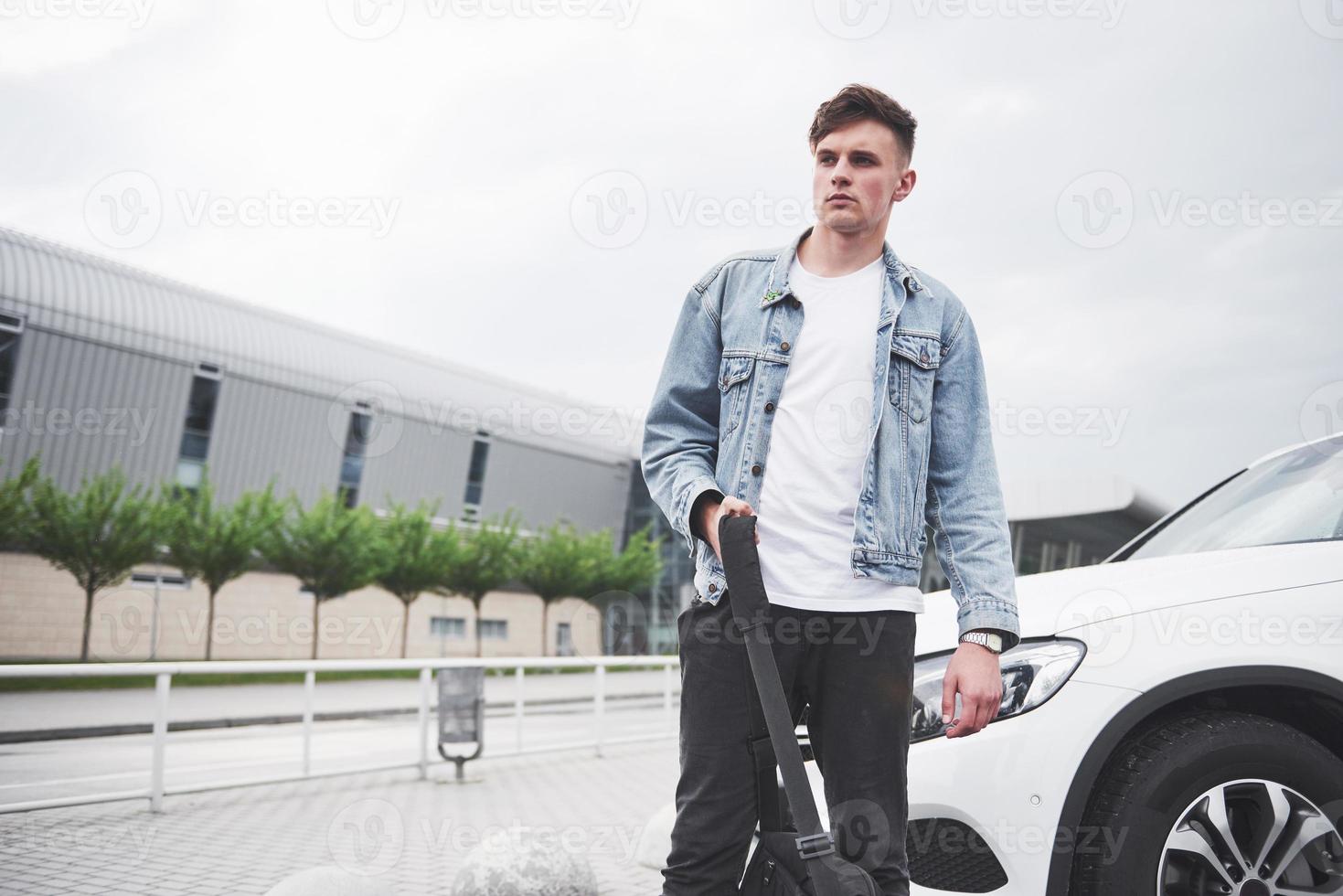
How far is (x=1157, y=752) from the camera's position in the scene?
2627mm

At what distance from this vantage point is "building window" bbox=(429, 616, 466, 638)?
130 ft

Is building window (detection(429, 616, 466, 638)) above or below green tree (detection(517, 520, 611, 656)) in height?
below

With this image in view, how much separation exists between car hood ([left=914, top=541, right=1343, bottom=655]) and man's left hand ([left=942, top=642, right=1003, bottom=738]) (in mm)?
738

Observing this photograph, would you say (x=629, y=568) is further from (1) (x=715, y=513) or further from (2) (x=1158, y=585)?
(1) (x=715, y=513)

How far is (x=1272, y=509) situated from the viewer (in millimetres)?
3477

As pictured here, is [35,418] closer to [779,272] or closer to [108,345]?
[108,345]

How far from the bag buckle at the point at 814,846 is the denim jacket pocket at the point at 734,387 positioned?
0.76 metres

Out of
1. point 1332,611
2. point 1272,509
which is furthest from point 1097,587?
point 1272,509

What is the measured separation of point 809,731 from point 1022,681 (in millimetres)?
968

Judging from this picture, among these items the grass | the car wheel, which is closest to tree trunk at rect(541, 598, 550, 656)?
the grass

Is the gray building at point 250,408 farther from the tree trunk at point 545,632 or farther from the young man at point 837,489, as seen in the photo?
the young man at point 837,489

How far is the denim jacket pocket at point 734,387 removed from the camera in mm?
2088

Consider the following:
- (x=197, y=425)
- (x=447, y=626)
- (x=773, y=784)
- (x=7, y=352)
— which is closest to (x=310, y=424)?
(x=197, y=425)

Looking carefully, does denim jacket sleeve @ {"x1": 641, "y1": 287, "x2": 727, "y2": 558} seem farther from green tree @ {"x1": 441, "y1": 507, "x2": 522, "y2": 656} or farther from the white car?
green tree @ {"x1": 441, "y1": 507, "x2": 522, "y2": 656}
